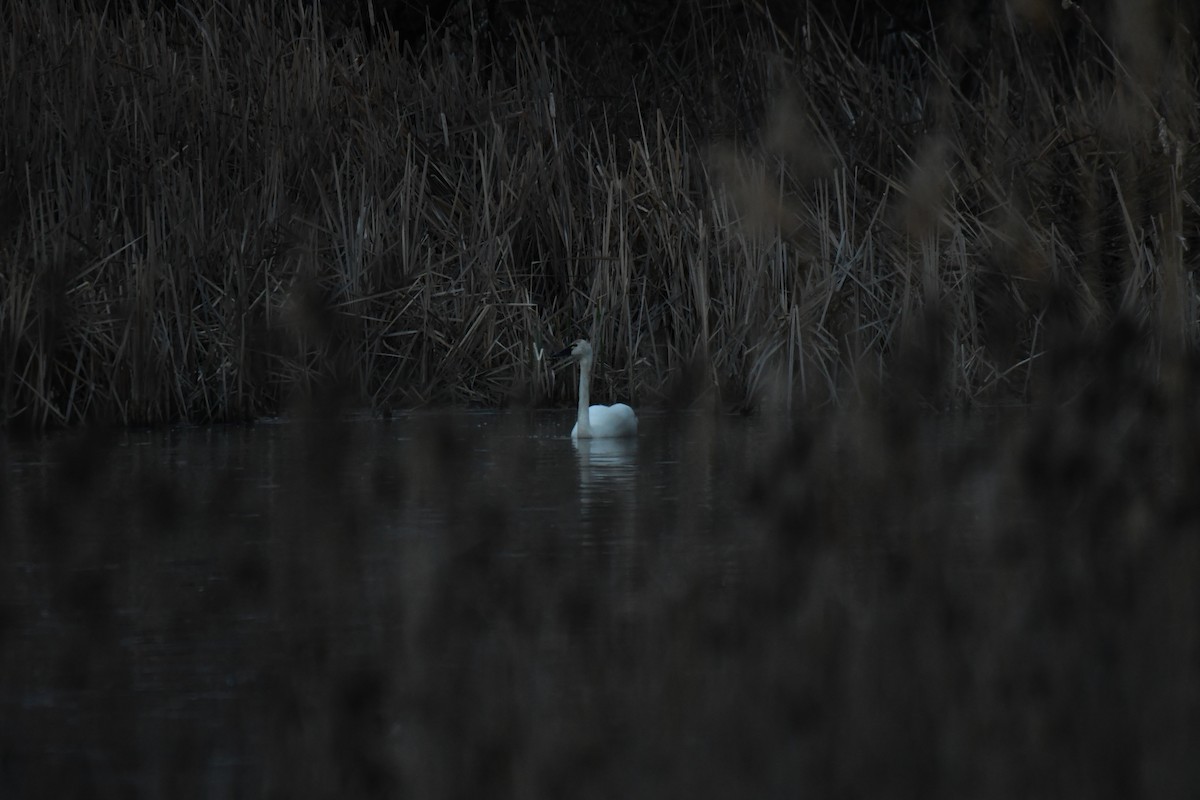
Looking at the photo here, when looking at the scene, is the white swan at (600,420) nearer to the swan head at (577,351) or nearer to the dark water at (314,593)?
the swan head at (577,351)

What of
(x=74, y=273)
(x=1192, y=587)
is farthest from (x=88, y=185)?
(x=1192, y=587)

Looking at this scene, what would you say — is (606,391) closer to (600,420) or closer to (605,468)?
(600,420)

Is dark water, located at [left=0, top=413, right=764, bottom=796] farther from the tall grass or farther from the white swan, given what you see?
the tall grass

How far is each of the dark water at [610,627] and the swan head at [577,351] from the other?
1777 millimetres

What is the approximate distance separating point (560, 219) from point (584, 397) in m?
1.35

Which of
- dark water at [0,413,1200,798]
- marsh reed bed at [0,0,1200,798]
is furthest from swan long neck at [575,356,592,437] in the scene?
dark water at [0,413,1200,798]

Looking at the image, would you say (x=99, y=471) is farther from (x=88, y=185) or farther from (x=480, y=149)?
(x=480, y=149)

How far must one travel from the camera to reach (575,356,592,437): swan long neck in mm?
8312

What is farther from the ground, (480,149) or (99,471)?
(480,149)

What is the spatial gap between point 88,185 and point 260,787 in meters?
6.52

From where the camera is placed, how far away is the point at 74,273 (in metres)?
8.53

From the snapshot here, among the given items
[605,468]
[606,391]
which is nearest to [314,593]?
[605,468]

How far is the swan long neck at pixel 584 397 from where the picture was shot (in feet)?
27.3

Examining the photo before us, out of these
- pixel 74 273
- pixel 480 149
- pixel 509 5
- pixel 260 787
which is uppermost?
pixel 509 5
